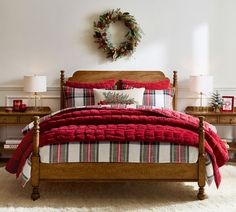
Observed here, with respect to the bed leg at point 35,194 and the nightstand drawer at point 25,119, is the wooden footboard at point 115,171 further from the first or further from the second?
the nightstand drawer at point 25,119

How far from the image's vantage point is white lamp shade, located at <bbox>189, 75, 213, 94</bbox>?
228 inches

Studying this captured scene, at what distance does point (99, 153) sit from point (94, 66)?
8.14 feet

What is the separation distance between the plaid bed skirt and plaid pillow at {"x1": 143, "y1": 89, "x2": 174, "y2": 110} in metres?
1.73

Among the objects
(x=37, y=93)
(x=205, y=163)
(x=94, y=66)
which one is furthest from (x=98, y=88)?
(x=205, y=163)

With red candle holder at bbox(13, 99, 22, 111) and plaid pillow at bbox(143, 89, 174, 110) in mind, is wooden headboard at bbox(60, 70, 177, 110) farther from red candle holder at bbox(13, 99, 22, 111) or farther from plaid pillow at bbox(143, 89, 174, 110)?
red candle holder at bbox(13, 99, 22, 111)

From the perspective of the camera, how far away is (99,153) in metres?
Answer: 3.82

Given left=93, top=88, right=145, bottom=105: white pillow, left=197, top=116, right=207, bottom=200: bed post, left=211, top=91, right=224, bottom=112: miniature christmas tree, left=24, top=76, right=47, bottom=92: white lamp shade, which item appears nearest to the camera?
left=197, top=116, right=207, bottom=200: bed post

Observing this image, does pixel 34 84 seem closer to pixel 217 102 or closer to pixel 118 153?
pixel 118 153

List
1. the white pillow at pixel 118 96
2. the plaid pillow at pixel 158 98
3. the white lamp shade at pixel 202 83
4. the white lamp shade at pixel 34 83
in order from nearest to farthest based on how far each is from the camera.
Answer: the white pillow at pixel 118 96 → the plaid pillow at pixel 158 98 → the white lamp shade at pixel 34 83 → the white lamp shade at pixel 202 83

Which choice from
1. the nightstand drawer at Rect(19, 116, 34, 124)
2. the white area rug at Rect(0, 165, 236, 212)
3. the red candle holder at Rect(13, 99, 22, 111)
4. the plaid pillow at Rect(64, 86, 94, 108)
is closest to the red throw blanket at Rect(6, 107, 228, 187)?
the white area rug at Rect(0, 165, 236, 212)

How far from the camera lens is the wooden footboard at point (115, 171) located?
382cm

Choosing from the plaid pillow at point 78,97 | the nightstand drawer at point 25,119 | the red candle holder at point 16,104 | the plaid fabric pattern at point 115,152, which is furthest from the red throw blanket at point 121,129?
the red candle holder at point 16,104

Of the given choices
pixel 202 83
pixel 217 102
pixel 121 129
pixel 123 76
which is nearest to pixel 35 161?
pixel 121 129

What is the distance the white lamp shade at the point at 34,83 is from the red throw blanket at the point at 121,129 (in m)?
1.37
